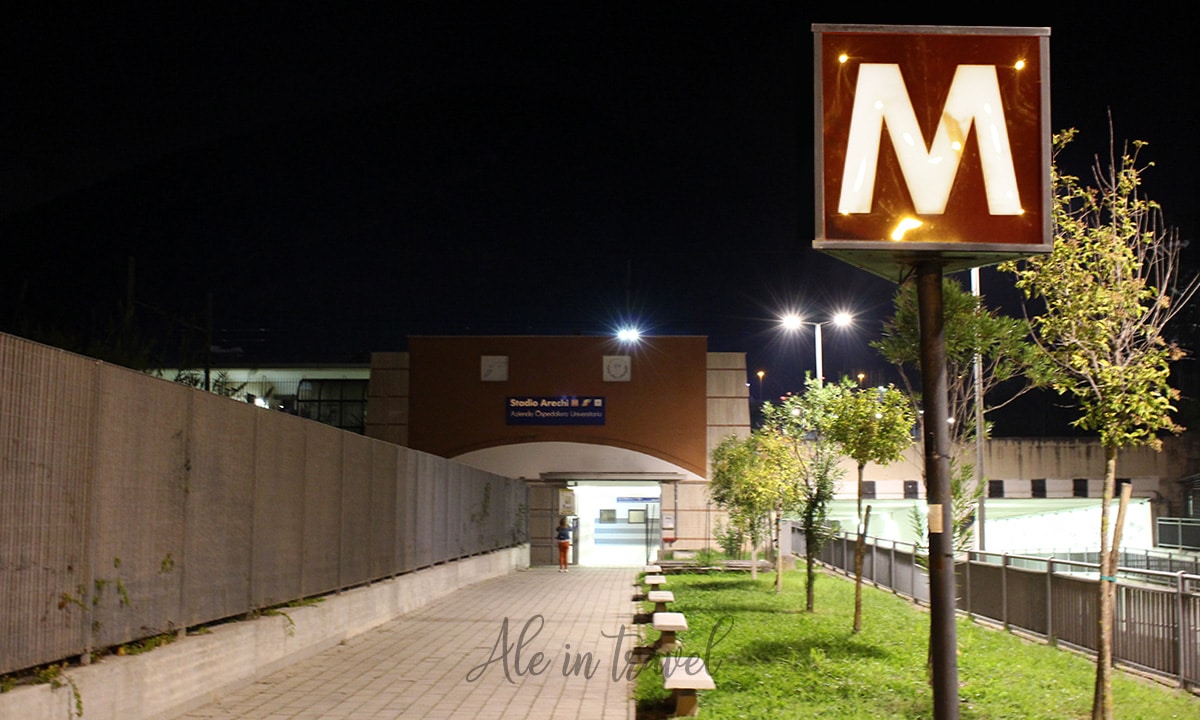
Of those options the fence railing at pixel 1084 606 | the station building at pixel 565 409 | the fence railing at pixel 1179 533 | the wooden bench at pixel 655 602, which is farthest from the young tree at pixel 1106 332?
the station building at pixel 565 409

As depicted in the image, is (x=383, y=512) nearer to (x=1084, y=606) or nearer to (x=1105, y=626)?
(x=1084, y=606)

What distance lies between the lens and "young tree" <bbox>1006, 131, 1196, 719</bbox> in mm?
9320

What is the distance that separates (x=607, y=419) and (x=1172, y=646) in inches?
1182

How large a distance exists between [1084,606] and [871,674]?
13.6 ft

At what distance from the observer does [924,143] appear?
7.66 metres

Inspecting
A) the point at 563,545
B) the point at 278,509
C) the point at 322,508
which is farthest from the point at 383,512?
the point at 563,545

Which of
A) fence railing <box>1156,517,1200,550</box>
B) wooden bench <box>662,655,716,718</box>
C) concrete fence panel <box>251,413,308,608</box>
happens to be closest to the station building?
fence railing <box>1156,517,1200,550</box>

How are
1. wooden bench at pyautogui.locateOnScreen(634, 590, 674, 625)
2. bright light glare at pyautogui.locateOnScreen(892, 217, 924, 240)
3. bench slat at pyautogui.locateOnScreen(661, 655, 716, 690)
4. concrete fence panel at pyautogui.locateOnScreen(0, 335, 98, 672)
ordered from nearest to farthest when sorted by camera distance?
concrete fence panel at pyautogui.locateOnScreen(0, 335, 98, 672), bright light glare at pyautogui.locateOnScreen(892, 217, 924, 240), bench slat at pyautogui.locateOnScreen(661, 655, 716, 690), wooden bench at pyautogui.locateOnScreen(634, 590, 674, 625)

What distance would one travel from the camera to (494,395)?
138 feet

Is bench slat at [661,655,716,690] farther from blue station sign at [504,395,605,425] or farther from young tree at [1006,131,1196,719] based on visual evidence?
blue station sign at [504,395,605,425]

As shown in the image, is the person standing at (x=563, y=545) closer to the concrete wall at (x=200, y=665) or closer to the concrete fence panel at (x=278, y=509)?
the concrete wall at (x=200, y=665)

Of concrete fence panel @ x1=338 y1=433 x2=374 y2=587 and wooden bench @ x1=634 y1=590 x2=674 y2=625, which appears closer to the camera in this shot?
concrete fence panel @ x1=338 y1=433 x2=374 y2=587

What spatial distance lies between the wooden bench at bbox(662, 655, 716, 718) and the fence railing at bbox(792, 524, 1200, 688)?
516 centimetres

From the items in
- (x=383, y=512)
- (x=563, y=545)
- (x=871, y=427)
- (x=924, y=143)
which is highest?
(x=924, y=143)
